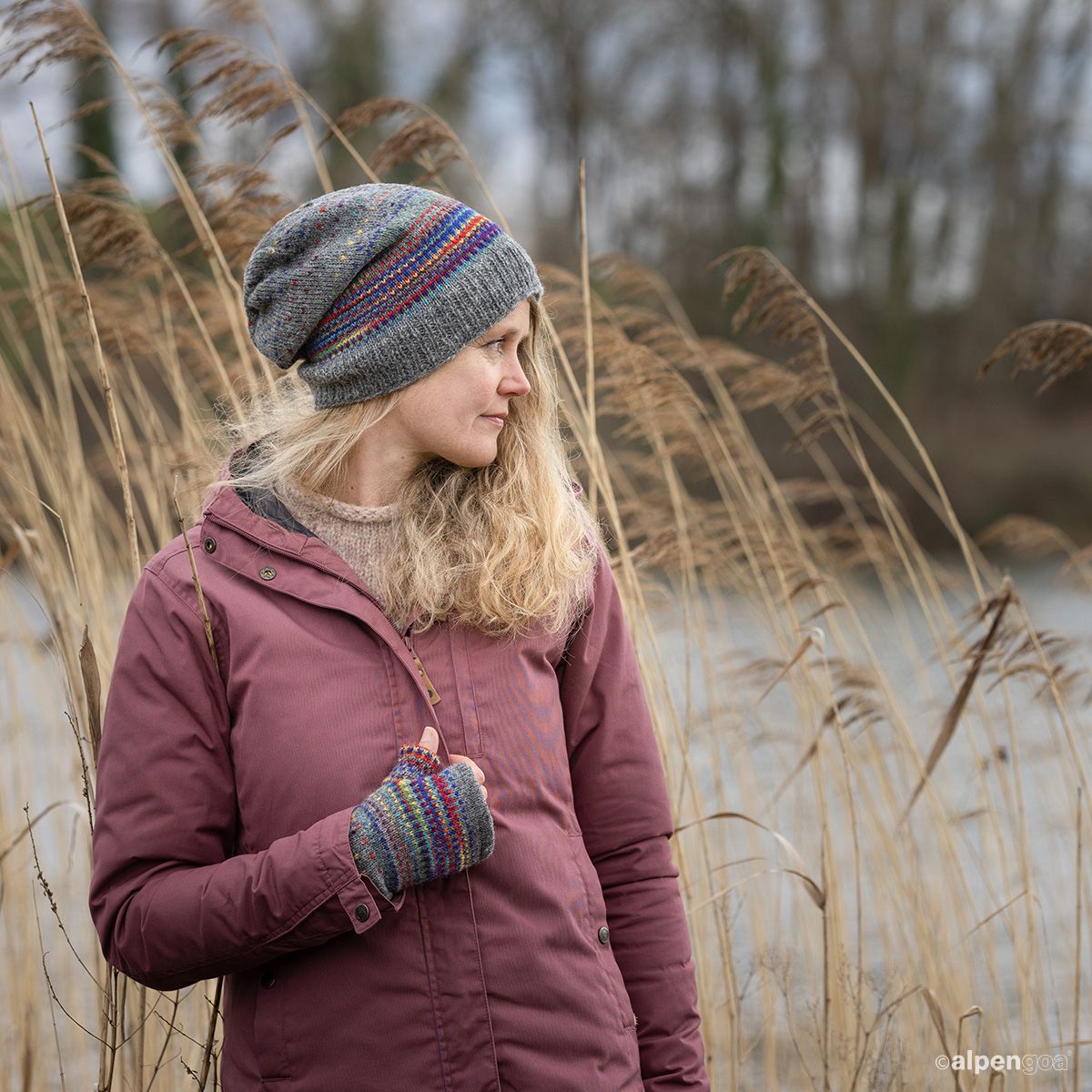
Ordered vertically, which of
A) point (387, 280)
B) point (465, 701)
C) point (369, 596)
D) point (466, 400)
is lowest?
point (465, 701)

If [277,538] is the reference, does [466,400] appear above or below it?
above

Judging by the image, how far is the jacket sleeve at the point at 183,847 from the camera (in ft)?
3.84

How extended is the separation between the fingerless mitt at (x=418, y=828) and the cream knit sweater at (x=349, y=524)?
0.90 ft

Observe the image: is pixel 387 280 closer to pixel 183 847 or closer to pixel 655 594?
pixel 183 847

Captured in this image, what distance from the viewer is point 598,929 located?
1.32 meters

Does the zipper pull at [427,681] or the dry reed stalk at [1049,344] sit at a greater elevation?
the dry reed stalk at [1049,344]

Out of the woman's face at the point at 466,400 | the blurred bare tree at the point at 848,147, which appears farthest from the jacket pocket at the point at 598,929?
the blurred bare tree at the point at 848,147

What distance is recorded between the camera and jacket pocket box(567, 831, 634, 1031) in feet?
4.29

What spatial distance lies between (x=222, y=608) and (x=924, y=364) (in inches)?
508

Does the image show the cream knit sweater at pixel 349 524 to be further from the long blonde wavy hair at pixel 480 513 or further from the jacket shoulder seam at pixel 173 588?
the jacket shoulder seam at pixel 173 588

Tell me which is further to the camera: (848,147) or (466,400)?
(848,147)

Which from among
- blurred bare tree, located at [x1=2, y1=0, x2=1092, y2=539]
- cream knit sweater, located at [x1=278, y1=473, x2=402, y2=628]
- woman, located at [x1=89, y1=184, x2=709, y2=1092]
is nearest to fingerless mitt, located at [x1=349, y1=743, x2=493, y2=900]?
woman, located at [x1=89, y1=184, x2=709, y2=1092]

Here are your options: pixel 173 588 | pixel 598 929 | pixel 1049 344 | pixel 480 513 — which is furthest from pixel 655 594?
pixel 173 588

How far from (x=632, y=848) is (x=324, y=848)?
38 cm
